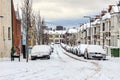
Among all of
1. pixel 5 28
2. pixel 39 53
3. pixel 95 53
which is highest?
pixel 5 28

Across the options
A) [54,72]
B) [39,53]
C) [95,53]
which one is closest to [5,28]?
[39,53]

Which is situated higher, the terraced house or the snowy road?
the terraced house

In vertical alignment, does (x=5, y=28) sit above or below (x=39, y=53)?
above

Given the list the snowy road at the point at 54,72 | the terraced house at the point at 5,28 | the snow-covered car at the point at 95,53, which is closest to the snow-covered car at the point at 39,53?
the terraced house at the point at 5,28

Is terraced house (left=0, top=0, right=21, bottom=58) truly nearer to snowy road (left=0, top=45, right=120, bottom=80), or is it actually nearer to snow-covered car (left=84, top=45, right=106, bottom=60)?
snow-covered car (left=84, top=45, right=106, bottom=60)

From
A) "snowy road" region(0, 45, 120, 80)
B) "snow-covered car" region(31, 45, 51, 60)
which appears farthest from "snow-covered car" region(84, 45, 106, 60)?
"snowy road" region(0, 45, 120, 80)

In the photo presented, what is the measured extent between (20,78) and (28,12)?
19412 mm

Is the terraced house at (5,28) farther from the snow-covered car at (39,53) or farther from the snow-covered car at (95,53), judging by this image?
the snow-covered car at (95,53)

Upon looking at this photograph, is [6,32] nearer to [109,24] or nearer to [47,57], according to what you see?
[47,57]

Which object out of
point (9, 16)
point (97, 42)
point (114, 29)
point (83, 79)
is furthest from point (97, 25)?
point (83, 79)

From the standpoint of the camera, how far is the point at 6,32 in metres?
46.1

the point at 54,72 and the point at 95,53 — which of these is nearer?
the point at 54,72

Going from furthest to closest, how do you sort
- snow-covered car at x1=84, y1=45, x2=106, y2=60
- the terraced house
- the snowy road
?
snow-covered car at x1=84, y1=45, x2=106, y2=60 < the terraced house < the snowy road

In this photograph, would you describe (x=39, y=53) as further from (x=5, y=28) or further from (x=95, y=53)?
(x=95, y=53)
